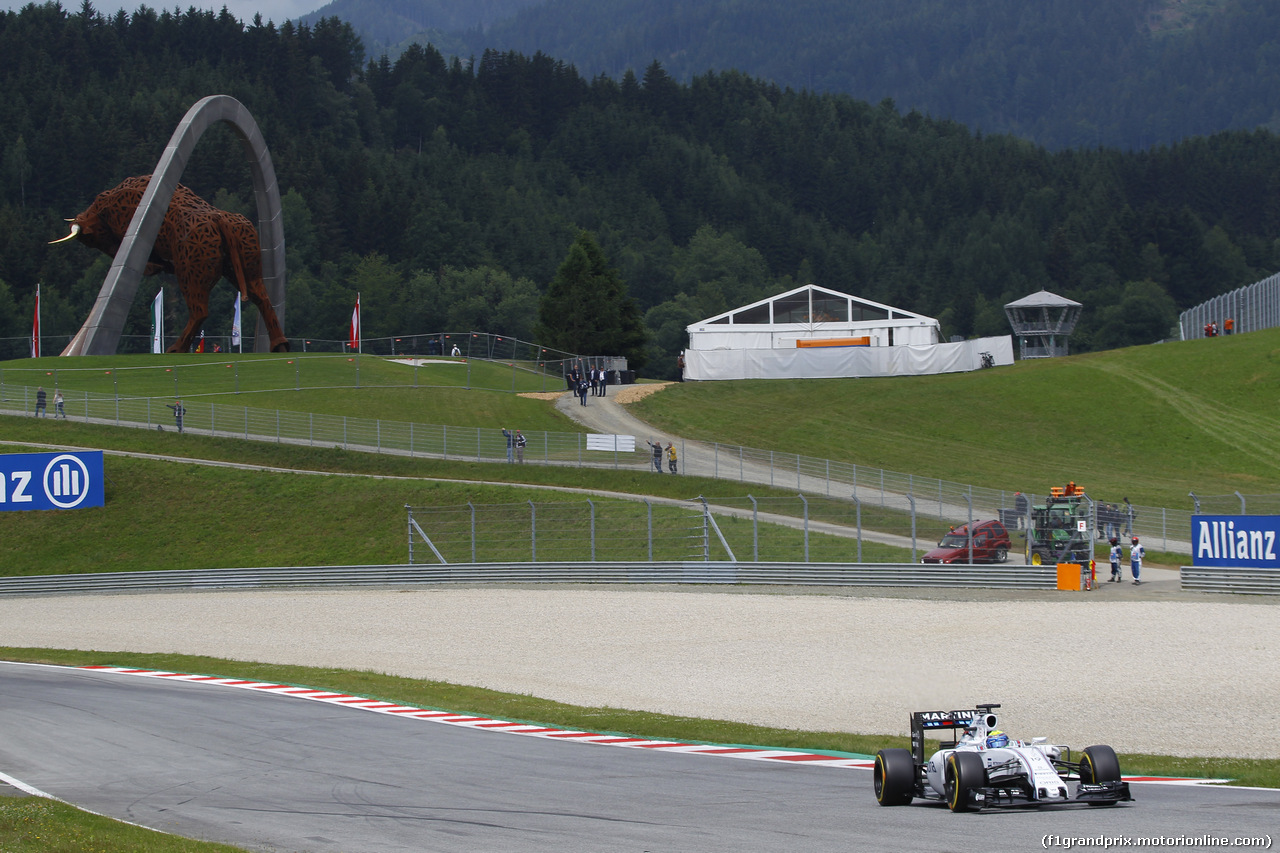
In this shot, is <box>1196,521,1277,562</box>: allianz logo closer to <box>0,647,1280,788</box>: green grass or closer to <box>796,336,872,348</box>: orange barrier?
<box>0,647,1280,788</box>: green grass

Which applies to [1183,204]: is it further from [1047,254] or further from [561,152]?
[561,152]

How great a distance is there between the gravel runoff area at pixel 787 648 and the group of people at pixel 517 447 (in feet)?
43.4

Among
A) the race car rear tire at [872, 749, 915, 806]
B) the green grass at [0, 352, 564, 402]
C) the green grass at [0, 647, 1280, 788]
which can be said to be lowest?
the green grass at [0, 647, 1280, 788]

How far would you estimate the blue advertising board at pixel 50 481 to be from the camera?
144ft

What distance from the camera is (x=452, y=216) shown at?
15600cm

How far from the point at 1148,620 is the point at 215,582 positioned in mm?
28162

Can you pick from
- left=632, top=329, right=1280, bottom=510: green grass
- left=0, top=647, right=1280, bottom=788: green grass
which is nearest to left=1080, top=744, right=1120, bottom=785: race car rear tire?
left=0, top=647, right=1280, bottom=788: green grass

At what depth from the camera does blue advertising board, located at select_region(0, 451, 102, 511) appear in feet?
144

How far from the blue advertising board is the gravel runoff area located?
24.5 ft

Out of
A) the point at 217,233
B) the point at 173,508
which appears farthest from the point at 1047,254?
the point at 173,508

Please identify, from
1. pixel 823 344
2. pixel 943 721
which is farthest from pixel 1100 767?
pixel 823 344

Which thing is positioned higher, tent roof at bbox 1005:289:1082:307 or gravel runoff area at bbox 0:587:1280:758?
tent roof at bbox 1005:289:1082:307

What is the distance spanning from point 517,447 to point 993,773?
1569 inches

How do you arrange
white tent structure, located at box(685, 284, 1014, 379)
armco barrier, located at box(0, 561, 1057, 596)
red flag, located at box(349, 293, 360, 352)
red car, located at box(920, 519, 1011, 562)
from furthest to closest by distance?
1. white tent structure, located at box(685, 284, 1014, 379)
2. red flag, located at box(349, 293, 360, 352)
3. red car, located at box(920, 519, 1011, 562)
4. armco barrier, located at box(0, 561, 1057, 596)
